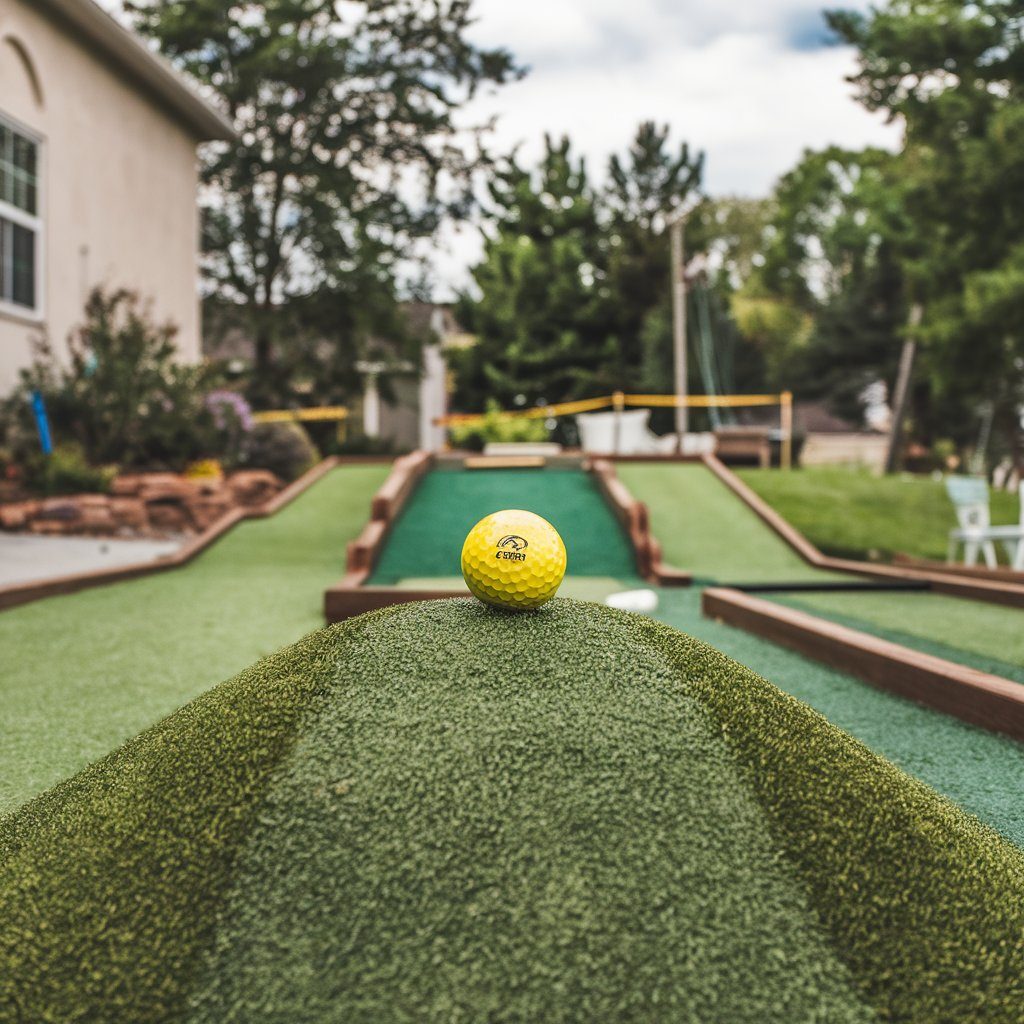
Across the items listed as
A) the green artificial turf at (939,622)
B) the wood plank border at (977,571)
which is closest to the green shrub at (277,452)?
the wood plank border at (977,571)

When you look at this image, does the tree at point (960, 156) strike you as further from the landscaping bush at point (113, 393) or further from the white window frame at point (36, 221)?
the white window frame at point (36, 221)

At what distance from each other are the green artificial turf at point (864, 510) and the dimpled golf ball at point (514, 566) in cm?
820

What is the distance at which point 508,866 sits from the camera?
1174mm

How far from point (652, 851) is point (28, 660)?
130 inches

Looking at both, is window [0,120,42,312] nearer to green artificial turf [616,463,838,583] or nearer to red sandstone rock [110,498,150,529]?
red sandstone rock [110,498,150,529]

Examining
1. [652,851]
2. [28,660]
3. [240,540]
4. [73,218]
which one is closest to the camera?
[652,851]

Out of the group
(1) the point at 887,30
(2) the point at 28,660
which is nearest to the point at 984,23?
(1) the point at 887,30

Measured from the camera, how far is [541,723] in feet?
4.48

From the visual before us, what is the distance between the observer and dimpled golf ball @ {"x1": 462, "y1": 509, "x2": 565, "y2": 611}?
1.65 m

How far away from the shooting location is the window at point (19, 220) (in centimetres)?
896

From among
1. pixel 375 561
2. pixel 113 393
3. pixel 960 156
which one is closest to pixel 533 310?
pixel 960 156

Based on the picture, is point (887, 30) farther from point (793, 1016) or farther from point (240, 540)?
point (793, 1016)

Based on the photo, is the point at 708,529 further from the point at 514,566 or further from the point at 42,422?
the point at 514,566

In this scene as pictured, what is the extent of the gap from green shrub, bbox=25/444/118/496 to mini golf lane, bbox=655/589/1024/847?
7.28 m
